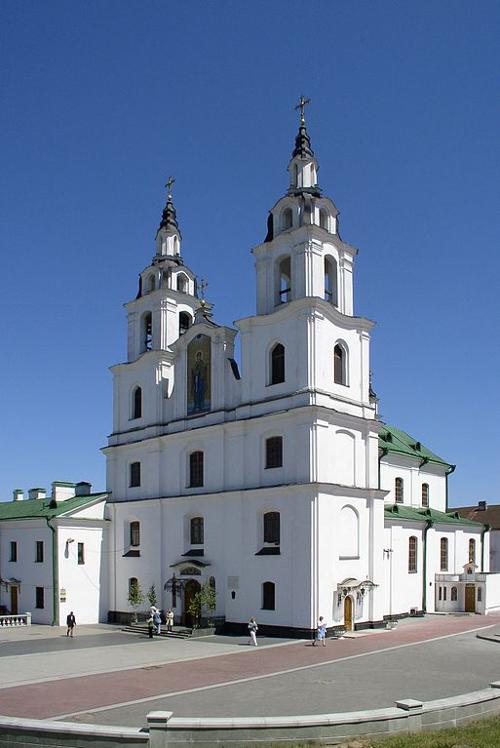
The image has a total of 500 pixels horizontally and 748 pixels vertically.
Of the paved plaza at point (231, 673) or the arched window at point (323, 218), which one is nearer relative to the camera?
the paved plaza at point (231, 673)

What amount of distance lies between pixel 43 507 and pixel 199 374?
14273 millimetres

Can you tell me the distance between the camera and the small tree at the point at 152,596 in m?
39.3

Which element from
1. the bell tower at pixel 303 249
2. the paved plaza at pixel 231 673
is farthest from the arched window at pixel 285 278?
the paved plaza at pixel 231 673

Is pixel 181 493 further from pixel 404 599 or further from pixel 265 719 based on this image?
pixel 265 719

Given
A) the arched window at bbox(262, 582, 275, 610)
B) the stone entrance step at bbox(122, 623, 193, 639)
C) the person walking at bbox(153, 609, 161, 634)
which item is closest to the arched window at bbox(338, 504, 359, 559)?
the arched window at bbox(262, 582, 275, 610)

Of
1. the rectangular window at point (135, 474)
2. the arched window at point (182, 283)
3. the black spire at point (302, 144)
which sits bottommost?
the rectangular window at point (135, 474)

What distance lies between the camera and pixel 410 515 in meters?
44.5

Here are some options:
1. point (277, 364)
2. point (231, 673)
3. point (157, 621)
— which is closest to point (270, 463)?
Answer: point (277, 364)

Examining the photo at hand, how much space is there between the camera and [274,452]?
117 feet

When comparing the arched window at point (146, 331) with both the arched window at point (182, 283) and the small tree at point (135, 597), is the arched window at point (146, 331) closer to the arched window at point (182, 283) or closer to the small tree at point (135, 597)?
the arched window at point (182, 283)

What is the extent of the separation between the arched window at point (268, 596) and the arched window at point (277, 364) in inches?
360

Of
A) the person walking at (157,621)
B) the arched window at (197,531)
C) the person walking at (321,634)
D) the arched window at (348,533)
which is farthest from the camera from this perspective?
the arched window at (197,531)

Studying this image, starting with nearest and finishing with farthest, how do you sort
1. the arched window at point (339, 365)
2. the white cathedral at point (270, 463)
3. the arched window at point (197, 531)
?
1. the white cathedral at point (270, 463)
2. the arched window at point (339, 365)
3. the arched window at point (197, 531)

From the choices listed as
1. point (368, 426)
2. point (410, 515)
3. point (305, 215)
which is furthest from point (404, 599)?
point (305, 215)
